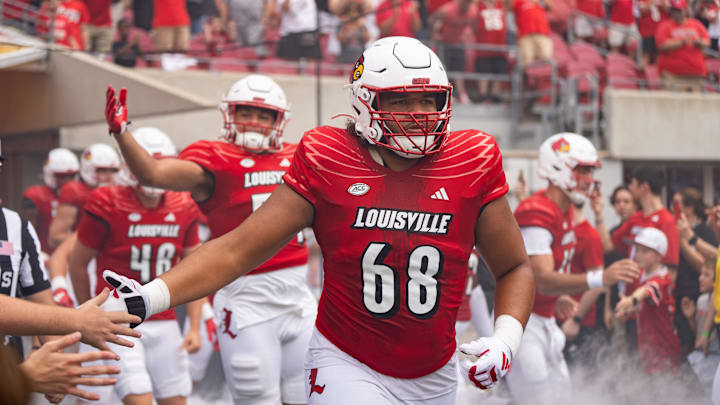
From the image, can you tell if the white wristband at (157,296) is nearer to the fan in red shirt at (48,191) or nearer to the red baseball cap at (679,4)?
the fan in red shirt at (48,191)

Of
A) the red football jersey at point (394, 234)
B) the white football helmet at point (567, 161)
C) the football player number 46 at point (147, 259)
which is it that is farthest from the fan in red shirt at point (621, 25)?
the red football jersey at point (394, 234)

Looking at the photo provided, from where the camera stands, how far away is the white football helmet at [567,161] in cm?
618

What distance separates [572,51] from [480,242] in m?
6.89

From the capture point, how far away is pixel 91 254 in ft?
18.3

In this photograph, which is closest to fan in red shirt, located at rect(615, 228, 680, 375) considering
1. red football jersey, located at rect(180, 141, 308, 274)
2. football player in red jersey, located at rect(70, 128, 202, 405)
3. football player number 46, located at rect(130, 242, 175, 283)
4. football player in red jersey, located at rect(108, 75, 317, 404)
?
football player in red jersey, located at rect(108, 75, 317, 404)

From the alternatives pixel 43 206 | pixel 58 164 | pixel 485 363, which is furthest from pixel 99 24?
pixel 485 363

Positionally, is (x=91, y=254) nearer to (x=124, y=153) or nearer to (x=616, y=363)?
(x=124, y=153)

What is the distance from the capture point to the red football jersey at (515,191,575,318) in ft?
19.1

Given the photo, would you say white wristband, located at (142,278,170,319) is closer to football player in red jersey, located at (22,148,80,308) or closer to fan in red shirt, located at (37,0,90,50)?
football player in red jersey, located at (22,148,80,308)

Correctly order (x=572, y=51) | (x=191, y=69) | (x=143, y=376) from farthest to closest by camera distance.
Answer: (x=572, y=51) → (x=191, y=69) → (x=143, y=376)

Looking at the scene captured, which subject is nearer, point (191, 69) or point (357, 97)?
point (357, 97)

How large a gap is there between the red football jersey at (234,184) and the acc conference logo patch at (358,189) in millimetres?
1748

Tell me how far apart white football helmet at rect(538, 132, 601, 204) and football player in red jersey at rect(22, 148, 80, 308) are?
3.27m

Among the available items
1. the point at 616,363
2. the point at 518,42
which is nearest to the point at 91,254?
the point at 616,363
